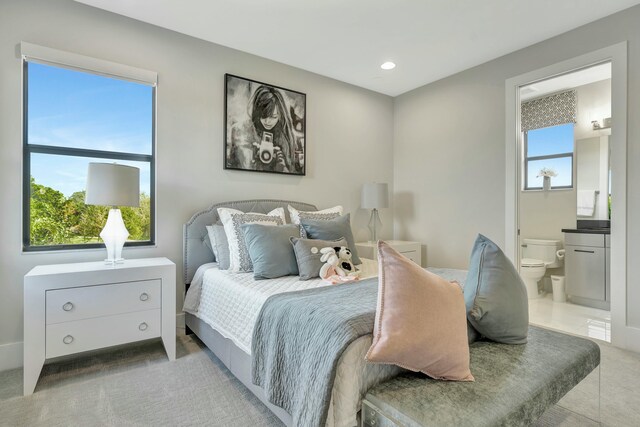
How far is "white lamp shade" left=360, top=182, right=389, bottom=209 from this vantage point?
3.82 metres

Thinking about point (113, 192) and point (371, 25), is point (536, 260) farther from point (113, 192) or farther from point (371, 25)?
point (113, 192)

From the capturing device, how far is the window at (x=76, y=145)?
237 centimetres

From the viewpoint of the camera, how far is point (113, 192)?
2.20 metres

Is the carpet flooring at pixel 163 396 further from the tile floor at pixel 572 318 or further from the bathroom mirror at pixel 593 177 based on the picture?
the bathroom mirror at pixel 593 177

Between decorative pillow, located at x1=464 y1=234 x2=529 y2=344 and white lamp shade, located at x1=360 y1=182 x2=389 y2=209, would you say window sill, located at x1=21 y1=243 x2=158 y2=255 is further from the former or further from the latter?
decorative pillow, located at x1=464 y1=234 x2=529 y2=344

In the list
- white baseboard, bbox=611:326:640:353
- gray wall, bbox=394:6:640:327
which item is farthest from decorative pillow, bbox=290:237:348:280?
white baseboard, bbox=611:326:640:353

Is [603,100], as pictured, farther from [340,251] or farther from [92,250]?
[92,250]

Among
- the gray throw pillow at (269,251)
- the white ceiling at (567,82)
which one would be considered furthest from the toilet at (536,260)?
the gray throw pillow at (269,251)

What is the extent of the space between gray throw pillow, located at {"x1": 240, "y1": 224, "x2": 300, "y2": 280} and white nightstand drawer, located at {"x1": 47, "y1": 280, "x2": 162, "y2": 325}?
0.71 metres

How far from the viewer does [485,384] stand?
46.4 inches

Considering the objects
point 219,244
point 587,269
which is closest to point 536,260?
point 587,269

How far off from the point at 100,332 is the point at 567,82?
210 inches

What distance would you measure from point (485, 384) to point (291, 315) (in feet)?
2.68

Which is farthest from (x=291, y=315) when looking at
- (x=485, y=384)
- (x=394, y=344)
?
(x=485, y=384)
